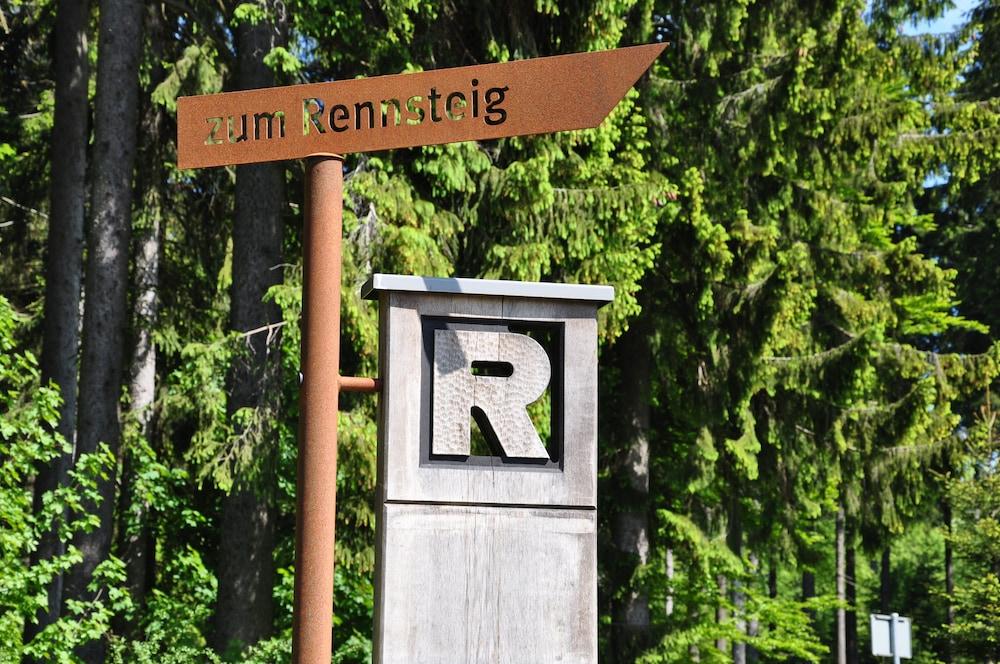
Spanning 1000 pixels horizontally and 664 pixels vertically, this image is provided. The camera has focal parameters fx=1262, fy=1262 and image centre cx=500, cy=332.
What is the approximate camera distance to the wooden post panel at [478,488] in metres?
3.99

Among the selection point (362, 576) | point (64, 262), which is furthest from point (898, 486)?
point (64, 262)

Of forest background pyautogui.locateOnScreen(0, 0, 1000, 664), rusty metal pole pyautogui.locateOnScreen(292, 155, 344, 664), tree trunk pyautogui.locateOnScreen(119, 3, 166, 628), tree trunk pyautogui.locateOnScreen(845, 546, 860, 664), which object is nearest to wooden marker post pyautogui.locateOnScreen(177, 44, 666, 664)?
rusty metal pole pyautogui.locateOnScreen(292, 155, 344, 664)

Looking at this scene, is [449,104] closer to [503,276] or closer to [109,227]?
[503,276]

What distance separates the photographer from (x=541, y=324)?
13.9 feet

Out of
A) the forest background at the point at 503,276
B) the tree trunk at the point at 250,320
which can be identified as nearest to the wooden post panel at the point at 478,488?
the forest background at the point at 503,276

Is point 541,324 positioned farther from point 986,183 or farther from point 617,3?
point 986,183

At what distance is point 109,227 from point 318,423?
414 inches

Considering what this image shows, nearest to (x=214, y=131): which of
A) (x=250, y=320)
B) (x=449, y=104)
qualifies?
(x=449, y=104)

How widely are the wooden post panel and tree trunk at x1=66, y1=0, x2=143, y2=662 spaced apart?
33.0ft

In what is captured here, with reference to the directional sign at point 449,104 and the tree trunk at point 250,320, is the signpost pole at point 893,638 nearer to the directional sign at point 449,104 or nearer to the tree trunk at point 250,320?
the tree trunk at point 250,320

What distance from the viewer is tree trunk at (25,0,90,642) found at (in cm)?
1434

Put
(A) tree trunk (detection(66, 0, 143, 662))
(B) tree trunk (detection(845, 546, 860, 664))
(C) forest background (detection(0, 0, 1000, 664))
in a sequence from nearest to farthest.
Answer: (C) forest background (detection(0, 0, 1000, 664)) < (A) tree trunk (detection(66, 0, 143, 662)) < (B) tree trunk (detection(845, 546, 860, 664))

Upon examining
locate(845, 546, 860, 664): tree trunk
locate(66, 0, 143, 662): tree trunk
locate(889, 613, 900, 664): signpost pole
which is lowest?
locate(845, 546, 860, 664): tree trunk

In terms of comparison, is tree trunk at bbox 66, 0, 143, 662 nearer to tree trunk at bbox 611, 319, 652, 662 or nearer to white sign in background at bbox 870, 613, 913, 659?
tree trunk at bbox 611, 319, 652, 662
